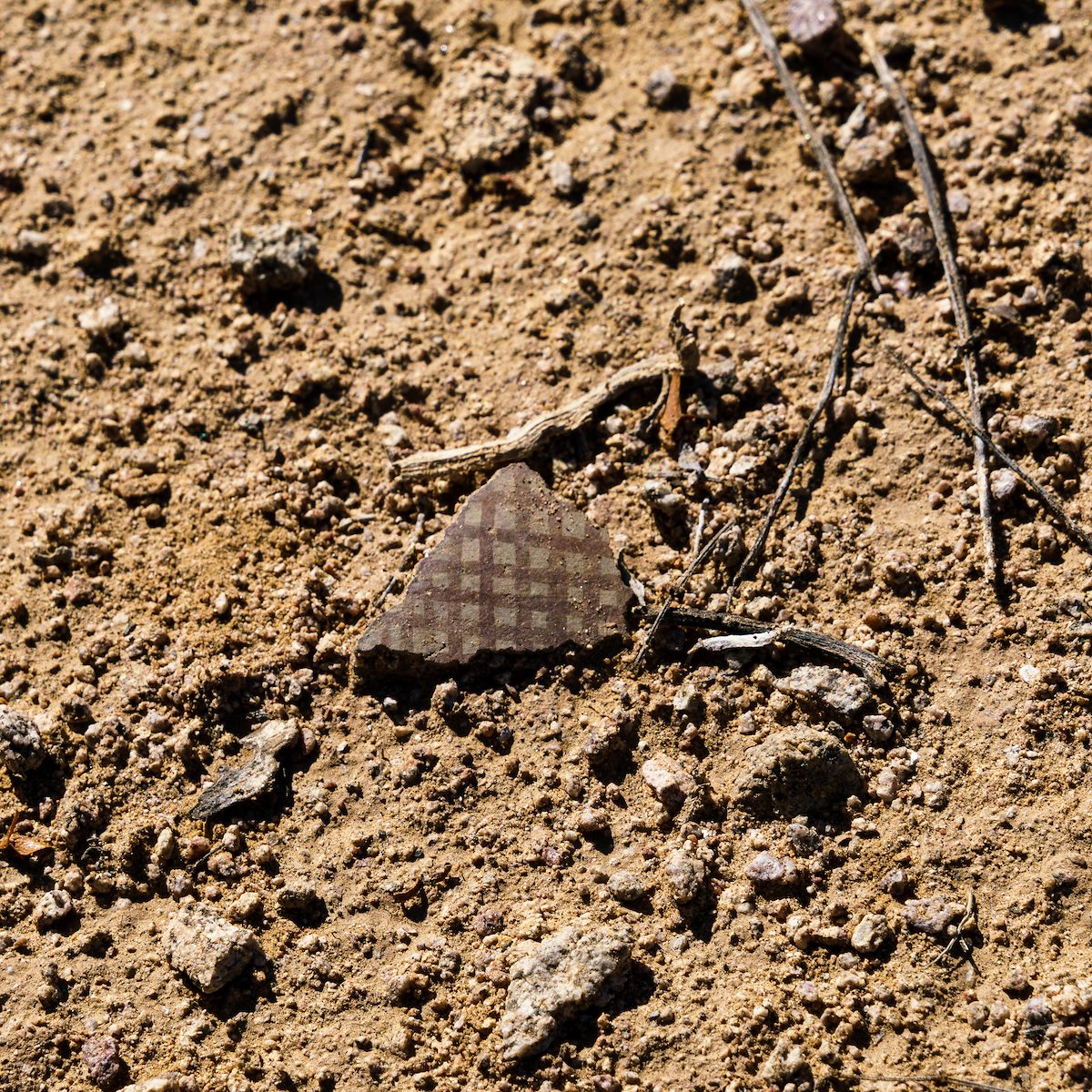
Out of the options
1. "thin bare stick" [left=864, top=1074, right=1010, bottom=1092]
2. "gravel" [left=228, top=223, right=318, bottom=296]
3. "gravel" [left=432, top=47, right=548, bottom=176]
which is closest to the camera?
"thin bare stick" [left=864, top=1074, right=1010, bottom=1092]

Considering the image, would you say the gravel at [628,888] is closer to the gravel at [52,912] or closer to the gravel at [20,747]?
the gravel at [52,912]

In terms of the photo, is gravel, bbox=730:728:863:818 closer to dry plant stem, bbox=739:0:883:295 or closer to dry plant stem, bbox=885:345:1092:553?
dry plant stem, bbox=885:345:1092:553

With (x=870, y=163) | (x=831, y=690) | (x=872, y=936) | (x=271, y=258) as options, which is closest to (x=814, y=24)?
(x=870, y=163)

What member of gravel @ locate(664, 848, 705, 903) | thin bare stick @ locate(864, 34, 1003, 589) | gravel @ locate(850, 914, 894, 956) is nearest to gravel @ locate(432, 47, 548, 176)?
thin bare stick @ locate(864, 34, 1003, 589)

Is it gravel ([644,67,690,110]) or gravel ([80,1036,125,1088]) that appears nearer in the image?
gravel ([80,1036,125,1088])

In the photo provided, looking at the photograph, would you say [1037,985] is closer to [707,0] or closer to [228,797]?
[228,797]

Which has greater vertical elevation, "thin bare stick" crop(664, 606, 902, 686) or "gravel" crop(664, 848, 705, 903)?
"thin bare stick" crop(664, 606, 902, 686)
